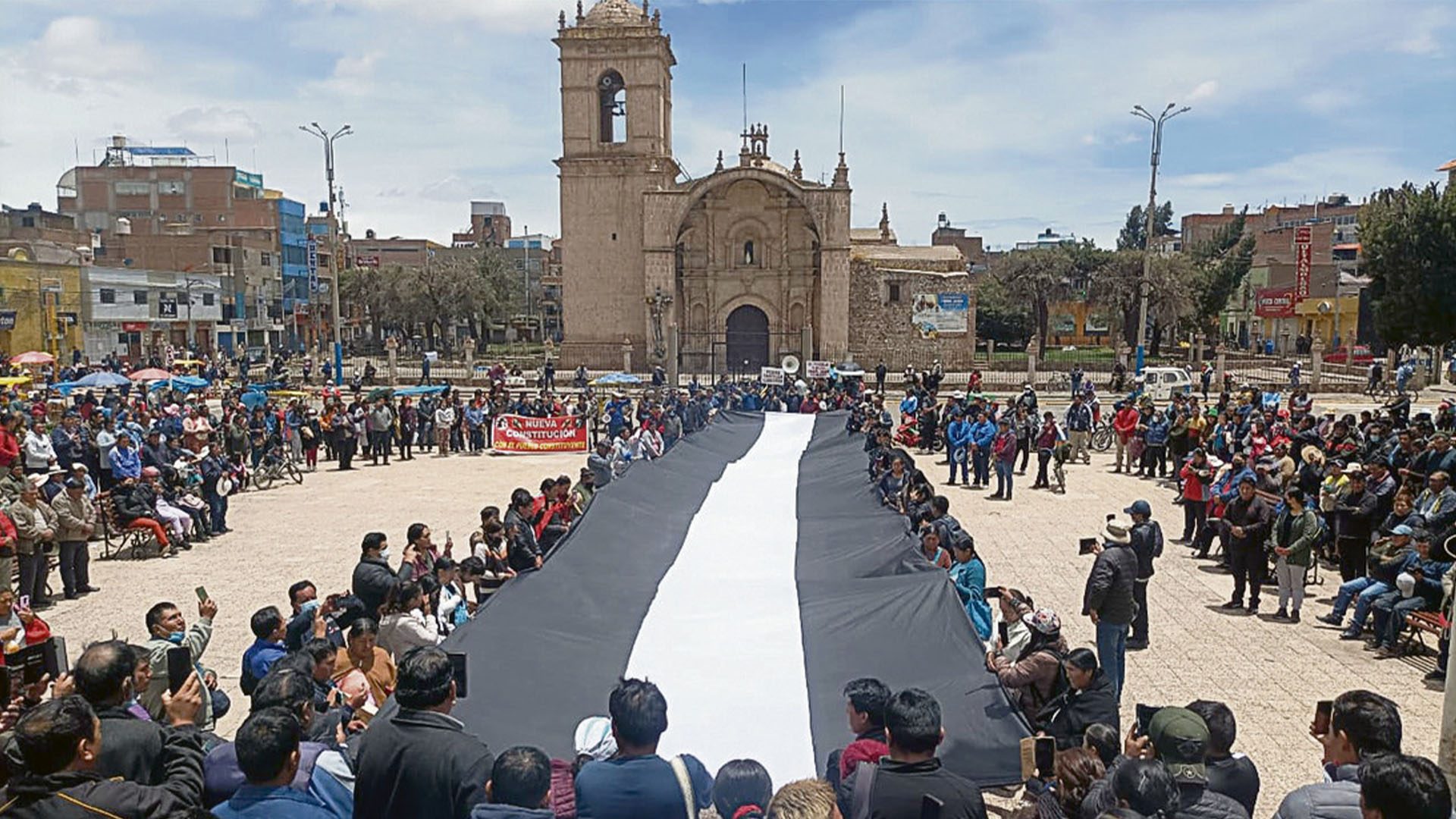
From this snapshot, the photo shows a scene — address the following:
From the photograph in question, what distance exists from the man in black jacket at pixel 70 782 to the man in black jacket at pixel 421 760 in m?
0.66

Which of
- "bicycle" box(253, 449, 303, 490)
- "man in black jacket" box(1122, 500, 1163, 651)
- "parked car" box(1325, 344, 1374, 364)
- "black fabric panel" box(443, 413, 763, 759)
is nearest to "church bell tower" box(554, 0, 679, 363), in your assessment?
"bicycle" box(253, 449, 303, 490)

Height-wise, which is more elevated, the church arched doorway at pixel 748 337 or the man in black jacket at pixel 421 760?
the church arched doorway at pixel 748 337

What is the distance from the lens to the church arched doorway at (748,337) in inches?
1897

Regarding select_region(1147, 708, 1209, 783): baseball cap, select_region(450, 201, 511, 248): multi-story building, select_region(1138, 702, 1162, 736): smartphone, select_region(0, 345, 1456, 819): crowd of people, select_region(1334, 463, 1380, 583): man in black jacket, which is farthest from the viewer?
select_region(450, 201, 511, 248): multi-story building

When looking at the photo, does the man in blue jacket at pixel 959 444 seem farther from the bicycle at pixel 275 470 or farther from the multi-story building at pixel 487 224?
the multi-story building at pixel 487 224

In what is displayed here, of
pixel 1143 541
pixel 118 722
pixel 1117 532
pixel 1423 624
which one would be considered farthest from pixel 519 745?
pixel 1423 624

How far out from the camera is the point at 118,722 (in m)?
4.18

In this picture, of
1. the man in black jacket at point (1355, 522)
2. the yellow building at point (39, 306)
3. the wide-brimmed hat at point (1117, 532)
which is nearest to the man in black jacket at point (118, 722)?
the wide-brimmed hat at point (1117, 532)

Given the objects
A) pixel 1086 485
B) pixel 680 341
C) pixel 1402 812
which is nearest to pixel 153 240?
pixel 680 341

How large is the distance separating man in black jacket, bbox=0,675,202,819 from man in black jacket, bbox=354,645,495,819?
660 millimetres

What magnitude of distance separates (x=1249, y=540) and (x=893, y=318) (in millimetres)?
37633

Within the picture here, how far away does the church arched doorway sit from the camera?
158ft

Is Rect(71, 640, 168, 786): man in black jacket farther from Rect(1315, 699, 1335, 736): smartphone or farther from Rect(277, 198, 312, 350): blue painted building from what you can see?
Rect(277, 198, 312, 350): blue painted building

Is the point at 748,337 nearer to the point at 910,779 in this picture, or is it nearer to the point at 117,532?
the point at 117,532
